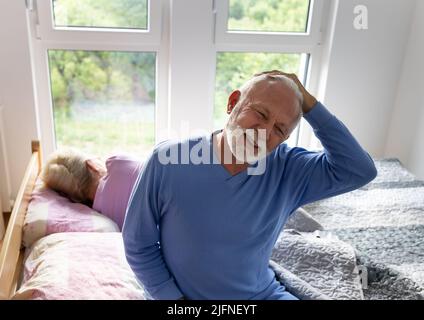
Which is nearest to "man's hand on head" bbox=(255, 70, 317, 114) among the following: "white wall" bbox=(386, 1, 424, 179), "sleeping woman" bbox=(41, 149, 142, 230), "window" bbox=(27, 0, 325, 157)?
"sleeping woman" bbox=(41, 149, 142, 230)

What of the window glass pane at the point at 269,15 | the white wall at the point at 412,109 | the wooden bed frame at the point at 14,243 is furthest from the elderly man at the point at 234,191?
the white wall at the point at 412,109

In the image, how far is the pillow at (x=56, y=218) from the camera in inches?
62.4

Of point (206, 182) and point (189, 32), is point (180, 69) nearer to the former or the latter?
point (189, 32)

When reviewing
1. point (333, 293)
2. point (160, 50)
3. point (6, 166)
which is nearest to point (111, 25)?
point (160, 50)

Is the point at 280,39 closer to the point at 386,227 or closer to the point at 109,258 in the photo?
the point at 386,227

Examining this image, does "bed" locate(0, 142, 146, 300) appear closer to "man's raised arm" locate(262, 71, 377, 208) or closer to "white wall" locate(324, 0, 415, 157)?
"man's raised arm" locate(262, 71, 377, 208)

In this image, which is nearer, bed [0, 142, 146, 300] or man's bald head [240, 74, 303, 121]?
man's bald head [240, 74, 303, 121]

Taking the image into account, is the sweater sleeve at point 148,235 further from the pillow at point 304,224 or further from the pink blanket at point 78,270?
the pillow at point 304,224

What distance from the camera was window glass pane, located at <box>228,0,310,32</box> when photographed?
2.29 m

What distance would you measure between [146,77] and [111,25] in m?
0.31

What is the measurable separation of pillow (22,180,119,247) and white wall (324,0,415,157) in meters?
1.45

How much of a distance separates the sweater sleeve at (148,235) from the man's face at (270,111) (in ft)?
0.78

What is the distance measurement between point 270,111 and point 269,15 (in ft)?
4.88

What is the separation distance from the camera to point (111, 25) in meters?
2.19
